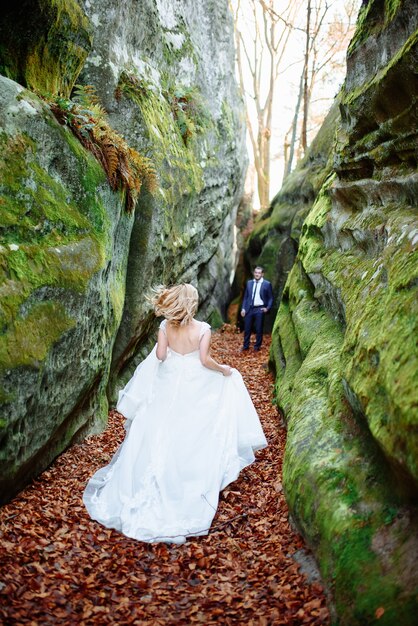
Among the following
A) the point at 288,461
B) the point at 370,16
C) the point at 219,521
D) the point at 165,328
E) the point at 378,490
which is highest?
the point at 370,16

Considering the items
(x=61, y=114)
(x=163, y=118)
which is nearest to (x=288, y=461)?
(x=61, y=114)

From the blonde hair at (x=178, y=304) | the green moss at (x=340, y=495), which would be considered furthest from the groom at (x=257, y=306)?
the blonde hair at (x=178, y=304)

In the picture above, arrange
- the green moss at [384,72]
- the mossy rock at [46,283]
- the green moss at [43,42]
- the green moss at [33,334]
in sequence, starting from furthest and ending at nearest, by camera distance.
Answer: the green moss at [43,42], the green moss at [384,72], the mossy rock at [46,283], the green moss at [33,334]

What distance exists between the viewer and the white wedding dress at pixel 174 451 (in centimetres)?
520

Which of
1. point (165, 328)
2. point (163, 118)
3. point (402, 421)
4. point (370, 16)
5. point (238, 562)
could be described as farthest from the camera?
point (163, 118)

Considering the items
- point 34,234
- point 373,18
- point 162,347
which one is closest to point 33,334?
point 34,234

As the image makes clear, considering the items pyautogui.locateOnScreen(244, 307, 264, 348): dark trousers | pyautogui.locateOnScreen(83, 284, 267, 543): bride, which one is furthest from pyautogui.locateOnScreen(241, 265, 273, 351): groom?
pyautogui.locateOnScreen(83, 284, 267, 543): bride

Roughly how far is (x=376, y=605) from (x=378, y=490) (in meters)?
0.86

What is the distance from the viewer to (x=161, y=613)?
12.9 feet

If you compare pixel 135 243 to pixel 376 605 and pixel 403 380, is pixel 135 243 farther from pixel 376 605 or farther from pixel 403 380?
pixel 376 605

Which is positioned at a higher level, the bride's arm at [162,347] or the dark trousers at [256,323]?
the bride's arm at [162,347]

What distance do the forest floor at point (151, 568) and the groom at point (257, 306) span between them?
26.7 ft

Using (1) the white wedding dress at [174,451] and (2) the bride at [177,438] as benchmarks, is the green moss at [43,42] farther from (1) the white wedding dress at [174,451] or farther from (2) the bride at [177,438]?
(1) the white wedding dress at [174,451]

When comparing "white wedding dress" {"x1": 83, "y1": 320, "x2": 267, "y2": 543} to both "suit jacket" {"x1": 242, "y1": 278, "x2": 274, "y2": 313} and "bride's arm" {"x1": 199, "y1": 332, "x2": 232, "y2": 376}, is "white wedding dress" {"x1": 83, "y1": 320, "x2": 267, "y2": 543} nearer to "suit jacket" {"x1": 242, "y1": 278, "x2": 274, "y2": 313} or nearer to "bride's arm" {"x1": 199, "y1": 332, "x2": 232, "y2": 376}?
"bride's arm" {"x1": 199, "y1": 332, "x2": 232, "y2": 376}
